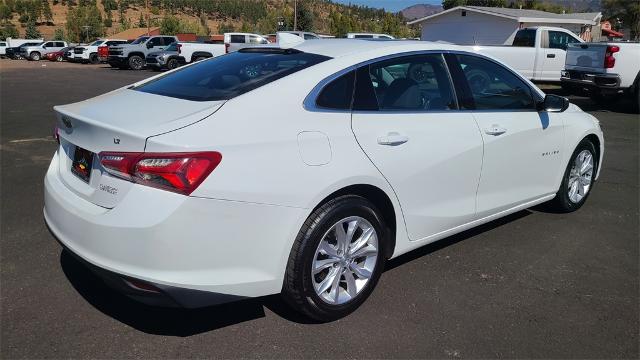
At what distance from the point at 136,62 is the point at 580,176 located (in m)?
29.5

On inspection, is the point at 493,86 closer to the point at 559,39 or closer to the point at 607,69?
the point at 607,69

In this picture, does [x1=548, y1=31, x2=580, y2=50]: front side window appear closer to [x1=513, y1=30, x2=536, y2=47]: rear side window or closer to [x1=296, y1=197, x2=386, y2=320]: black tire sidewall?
[x1=513, y1=30, x2=536, y2=47]: rear side window

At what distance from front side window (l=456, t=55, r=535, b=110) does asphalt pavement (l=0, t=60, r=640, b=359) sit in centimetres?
114

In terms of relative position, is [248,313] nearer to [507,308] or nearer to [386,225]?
[386,225]

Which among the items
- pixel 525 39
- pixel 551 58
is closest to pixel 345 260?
pixel 551 58

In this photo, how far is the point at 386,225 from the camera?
11.2 feet

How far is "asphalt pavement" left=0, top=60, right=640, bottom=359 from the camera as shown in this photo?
2.93 meters

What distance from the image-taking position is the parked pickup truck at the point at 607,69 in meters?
11.6

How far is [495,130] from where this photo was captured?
12.9 ft

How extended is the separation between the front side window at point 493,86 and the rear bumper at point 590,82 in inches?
346

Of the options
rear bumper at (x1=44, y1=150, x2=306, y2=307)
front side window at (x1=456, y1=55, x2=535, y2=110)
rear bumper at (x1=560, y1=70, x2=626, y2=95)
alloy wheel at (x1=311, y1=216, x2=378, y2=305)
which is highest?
front side window at (x1=456, y1=55, x2=535, y2=110)

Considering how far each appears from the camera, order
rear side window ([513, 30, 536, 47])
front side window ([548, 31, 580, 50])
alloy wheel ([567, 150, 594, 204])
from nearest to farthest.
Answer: alloy wheel ([567, 150, 594, 204]), rear side window ([513, 30, 536, 47]), front side window ([548, 31, 580, 50])

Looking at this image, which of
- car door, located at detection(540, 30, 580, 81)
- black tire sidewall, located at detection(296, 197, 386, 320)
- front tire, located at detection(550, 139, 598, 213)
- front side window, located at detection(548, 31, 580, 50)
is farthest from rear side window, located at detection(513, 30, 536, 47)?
black tire sidewall, located at detection(296, 197, 386, 320)

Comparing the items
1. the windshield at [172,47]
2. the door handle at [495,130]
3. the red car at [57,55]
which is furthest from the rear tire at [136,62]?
the door handle at [495,130]
